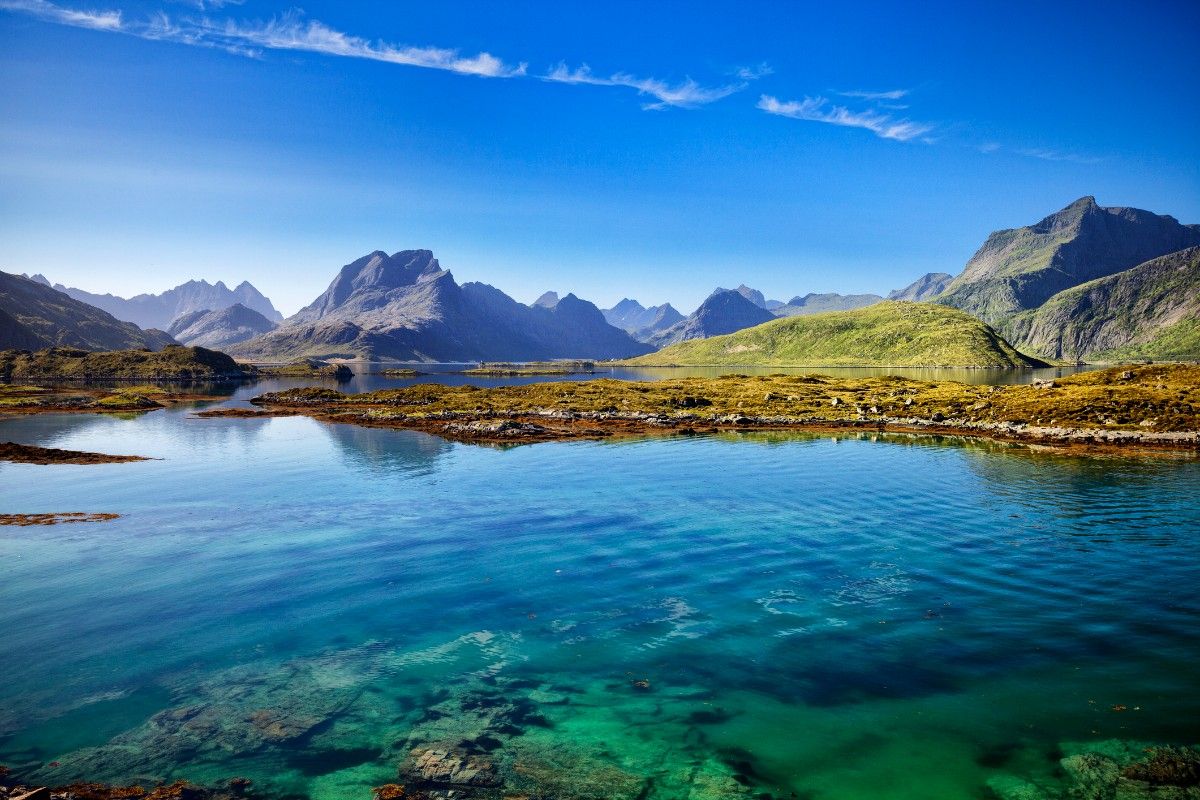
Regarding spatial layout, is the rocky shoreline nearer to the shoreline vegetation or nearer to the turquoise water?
the turquoise water

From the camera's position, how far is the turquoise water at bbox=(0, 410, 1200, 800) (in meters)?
14.8

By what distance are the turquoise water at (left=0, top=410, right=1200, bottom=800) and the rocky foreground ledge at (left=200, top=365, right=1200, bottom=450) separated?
21159mm

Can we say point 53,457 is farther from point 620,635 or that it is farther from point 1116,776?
point 1116,776

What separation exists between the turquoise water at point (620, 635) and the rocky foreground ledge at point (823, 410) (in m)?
21.2

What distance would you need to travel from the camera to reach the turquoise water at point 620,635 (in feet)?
48.6

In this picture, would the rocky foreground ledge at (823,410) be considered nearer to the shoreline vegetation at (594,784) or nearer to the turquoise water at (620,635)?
the turquoise water at (620,635)

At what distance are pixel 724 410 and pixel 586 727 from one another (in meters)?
74.8

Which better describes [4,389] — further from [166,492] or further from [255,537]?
[255,537]

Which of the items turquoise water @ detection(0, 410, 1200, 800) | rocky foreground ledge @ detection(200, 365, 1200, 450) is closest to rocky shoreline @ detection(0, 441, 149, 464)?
turquoise water @ detection(0, 410, 1200, 800)

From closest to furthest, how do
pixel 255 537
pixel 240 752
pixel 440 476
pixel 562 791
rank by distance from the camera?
pixel 562 791
pixel 240 752
pixel 255 537
pixel 440 476

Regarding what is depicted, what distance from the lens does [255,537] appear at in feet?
110

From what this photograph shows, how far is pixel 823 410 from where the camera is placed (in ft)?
279

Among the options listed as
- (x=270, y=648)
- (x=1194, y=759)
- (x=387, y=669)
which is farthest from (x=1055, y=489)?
(x=270, y=648)

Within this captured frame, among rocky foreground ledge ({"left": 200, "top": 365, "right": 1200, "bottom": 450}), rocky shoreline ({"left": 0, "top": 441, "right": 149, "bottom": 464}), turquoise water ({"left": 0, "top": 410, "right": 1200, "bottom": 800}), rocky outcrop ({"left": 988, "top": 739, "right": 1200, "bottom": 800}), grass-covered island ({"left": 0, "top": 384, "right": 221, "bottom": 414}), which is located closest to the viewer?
rocky outcrop ({"left": 988, "top": 739, "right": 1200, "bottom": 800})
